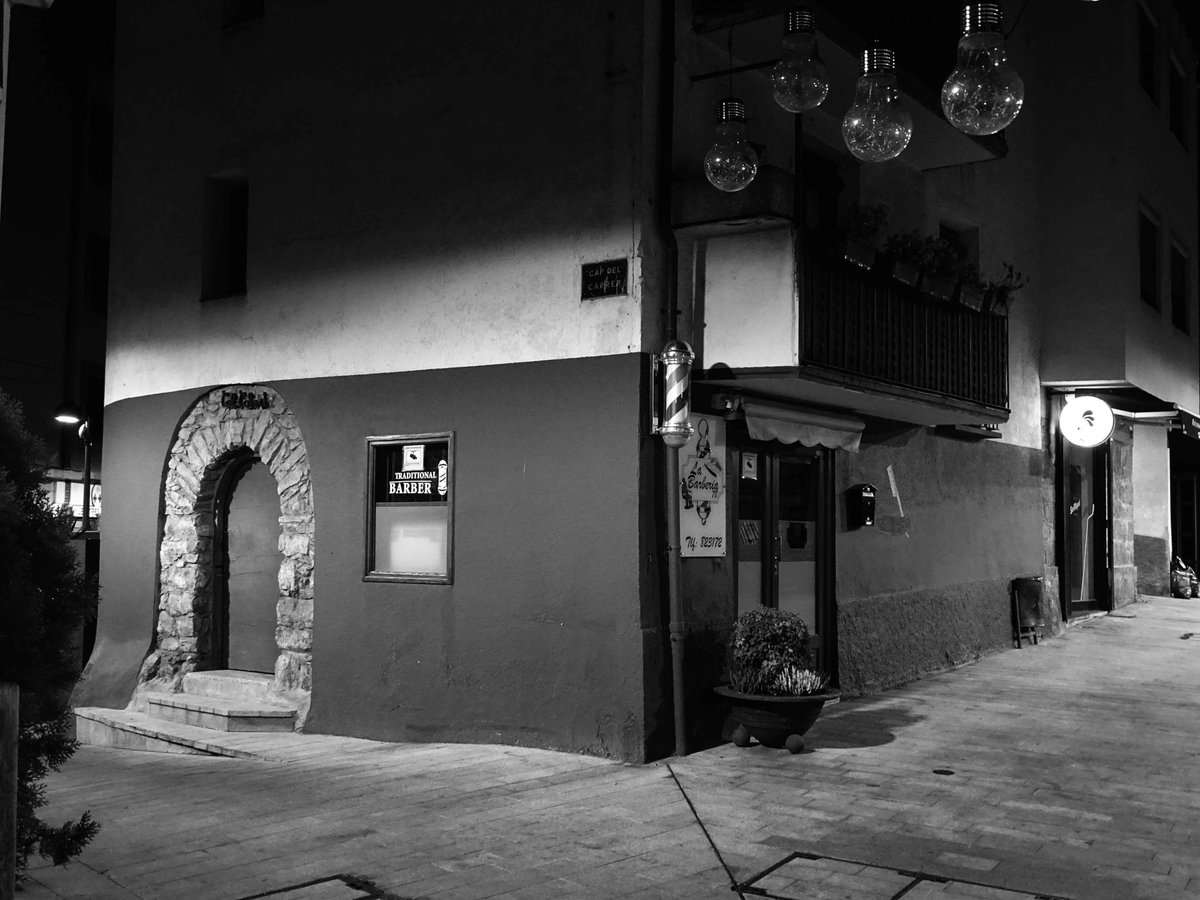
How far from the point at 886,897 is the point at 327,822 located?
10.7 feet

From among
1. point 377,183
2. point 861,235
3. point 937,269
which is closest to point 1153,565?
point 937,269

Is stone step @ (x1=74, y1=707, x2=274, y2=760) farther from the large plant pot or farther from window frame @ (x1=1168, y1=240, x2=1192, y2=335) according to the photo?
window frame @ (x1=1168, y1=240, x2=1192, y2=335)

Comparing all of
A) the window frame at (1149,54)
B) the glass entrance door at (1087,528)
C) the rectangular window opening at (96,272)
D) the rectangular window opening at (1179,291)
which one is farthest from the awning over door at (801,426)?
the rectangular window opening at (96,272)

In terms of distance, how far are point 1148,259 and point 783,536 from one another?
10.5 m

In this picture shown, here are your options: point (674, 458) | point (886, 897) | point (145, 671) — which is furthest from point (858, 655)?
point (145, 671)

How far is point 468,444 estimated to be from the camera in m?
9.67

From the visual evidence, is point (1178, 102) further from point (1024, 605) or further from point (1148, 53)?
point (1024, 605)

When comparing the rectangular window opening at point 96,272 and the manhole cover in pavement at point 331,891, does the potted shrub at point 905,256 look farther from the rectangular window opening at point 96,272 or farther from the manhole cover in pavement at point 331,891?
the rectangular window opening at point 96,272

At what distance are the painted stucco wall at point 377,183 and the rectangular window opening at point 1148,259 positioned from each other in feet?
38.1

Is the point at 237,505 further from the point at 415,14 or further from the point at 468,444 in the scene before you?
the point at 415,14

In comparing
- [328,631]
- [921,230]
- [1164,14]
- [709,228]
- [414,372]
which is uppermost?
[1164,14]

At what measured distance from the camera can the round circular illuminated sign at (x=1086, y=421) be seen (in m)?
16.0

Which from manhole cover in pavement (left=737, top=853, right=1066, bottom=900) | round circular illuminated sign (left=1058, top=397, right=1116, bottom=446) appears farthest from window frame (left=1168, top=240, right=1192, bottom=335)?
manhole cover in pavement (left=737, top=853, right=1066, bottom=900)

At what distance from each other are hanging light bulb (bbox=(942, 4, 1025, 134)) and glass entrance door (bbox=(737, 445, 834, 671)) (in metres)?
4.28
